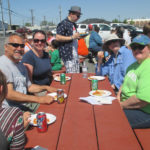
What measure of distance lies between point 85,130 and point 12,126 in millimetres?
614

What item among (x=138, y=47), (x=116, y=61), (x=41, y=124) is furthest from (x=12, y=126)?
(x=116, y=61)

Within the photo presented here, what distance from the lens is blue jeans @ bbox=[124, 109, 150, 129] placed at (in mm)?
1966

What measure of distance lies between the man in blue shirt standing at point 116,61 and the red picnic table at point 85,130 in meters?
1.14

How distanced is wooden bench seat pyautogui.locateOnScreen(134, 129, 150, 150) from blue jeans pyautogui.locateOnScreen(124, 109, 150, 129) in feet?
0.21

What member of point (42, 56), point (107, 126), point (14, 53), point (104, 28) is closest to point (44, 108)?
point (107, 126)

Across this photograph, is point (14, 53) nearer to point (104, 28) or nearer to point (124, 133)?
point (124, 133)

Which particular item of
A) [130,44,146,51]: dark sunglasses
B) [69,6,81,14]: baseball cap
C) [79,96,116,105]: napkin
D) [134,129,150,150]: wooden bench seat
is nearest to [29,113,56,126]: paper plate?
[79,96,116,105]: napkin

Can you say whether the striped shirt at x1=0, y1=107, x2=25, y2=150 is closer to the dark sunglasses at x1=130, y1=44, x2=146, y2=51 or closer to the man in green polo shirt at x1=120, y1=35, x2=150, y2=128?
the man in green polo shirt at x1=120, y1=35, x2=150, y2=128

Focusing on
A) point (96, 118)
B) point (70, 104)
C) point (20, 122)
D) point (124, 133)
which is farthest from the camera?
point (70, 104)

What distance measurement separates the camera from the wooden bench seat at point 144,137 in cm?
156

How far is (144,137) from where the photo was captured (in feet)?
5.76

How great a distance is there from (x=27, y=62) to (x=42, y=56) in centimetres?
38

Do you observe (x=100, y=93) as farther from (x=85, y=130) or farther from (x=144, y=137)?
(x=85, y=130)

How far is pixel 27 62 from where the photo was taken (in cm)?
283
